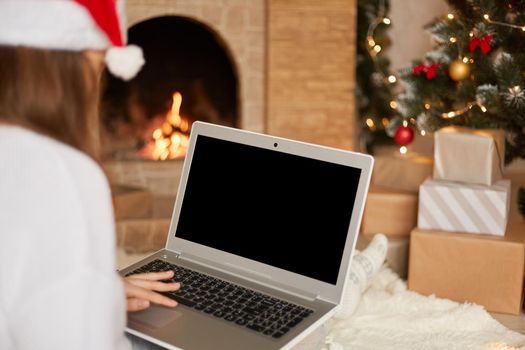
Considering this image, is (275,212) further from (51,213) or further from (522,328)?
(522,328)

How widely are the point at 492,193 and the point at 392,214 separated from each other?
41cm

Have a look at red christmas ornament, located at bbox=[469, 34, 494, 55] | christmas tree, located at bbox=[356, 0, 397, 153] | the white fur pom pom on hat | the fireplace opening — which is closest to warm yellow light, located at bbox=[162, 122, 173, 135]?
the fireplace opening

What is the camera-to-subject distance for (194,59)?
3.05 m

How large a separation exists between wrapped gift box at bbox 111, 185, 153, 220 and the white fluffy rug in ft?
3.53

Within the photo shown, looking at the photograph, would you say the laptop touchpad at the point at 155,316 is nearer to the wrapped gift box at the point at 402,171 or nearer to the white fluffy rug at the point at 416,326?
the white fluffy rug at the point at 416,326

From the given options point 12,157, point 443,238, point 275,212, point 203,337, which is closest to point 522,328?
point 443,238

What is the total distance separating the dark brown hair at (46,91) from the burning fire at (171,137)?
2.22m

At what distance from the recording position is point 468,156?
2.00 meters

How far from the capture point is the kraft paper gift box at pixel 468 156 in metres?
1.97

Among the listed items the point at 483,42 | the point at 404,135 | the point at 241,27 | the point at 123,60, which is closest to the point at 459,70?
the point at 483,42

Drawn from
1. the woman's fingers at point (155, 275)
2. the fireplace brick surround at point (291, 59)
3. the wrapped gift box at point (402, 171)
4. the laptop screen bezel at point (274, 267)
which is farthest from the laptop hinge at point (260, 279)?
the fireplace brick surround at point (291, 59)

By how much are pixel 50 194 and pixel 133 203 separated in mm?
1905

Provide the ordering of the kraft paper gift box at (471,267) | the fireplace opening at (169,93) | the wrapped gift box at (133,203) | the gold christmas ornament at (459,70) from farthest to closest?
the fireplace opening at (169,93) → the wrapped gift box at (133,203) → the gold christmas ornament at (459,70) → the kraft paper gift box at (471,267)

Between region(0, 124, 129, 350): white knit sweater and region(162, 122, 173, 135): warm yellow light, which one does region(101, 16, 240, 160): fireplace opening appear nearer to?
region(162, 122, 173, 135): warm yellow light
